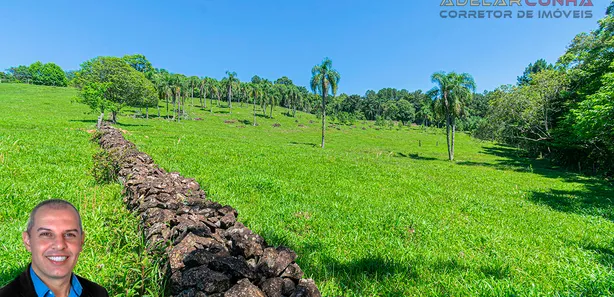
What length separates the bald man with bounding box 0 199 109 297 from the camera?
153 cm

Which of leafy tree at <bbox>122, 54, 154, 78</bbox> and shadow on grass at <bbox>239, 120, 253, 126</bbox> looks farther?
leafy tree at <bbox>122, 54, 154, 78</bbox>

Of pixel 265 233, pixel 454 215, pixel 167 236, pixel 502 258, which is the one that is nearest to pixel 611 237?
pixel 454 215

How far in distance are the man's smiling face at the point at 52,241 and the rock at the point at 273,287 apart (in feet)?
6.74

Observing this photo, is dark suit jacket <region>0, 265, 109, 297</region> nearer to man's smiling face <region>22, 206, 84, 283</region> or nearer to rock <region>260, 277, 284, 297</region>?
man's smiling face <region>22, 206, 84, 283</region>

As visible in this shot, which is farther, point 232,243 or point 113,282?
point 232,243

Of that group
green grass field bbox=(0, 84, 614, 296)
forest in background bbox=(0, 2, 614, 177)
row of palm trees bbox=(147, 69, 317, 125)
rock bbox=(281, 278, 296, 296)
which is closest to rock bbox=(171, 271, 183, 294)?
green grass field bbox=(0, 84, 614, 296)

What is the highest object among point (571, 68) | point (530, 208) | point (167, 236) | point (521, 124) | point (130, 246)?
point (571, 68)

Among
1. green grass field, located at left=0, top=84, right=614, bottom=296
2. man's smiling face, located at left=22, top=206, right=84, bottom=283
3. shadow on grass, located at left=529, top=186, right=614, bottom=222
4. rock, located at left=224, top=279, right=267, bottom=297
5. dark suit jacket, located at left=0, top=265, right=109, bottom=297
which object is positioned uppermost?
man's smiling face, located at left=22, top=206, right=84, bottom=283

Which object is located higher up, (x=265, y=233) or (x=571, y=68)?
(x=571, y=68)

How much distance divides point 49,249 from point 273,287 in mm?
2256

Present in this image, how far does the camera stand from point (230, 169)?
13.2 m

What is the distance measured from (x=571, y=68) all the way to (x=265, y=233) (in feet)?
128

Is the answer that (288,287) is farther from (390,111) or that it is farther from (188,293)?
(390,111)

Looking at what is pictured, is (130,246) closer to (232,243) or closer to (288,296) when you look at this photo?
(232,243)
